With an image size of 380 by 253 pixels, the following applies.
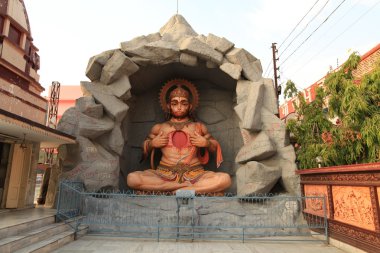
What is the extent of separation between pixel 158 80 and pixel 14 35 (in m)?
4.21

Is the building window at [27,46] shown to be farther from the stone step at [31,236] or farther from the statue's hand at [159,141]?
the stone step at [31,236]

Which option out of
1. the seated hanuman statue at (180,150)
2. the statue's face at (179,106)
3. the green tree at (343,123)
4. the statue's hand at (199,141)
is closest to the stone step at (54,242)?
the seated hanuman statue at (180,150)

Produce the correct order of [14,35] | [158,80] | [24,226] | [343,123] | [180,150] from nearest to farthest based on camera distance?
[24,226] < [343,123] < [14,35] < [180,150] < [158,80]

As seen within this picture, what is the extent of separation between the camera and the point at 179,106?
885cm

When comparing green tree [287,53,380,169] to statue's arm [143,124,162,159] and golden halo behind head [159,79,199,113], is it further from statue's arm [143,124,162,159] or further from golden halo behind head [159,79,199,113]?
statue's arm [143,124,162,159]

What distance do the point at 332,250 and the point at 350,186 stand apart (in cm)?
108

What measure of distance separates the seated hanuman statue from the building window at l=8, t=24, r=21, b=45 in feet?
14.1

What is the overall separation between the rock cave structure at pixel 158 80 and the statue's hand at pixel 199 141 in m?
1.09

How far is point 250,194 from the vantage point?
6.57 metres

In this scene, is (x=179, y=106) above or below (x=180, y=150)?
above

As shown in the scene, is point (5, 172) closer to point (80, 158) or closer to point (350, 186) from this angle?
point (80, 158)

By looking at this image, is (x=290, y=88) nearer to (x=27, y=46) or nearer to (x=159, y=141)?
(x=159, y=141)

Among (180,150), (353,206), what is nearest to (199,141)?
(180,150)

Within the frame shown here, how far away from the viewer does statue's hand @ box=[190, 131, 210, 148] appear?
27.1ft
